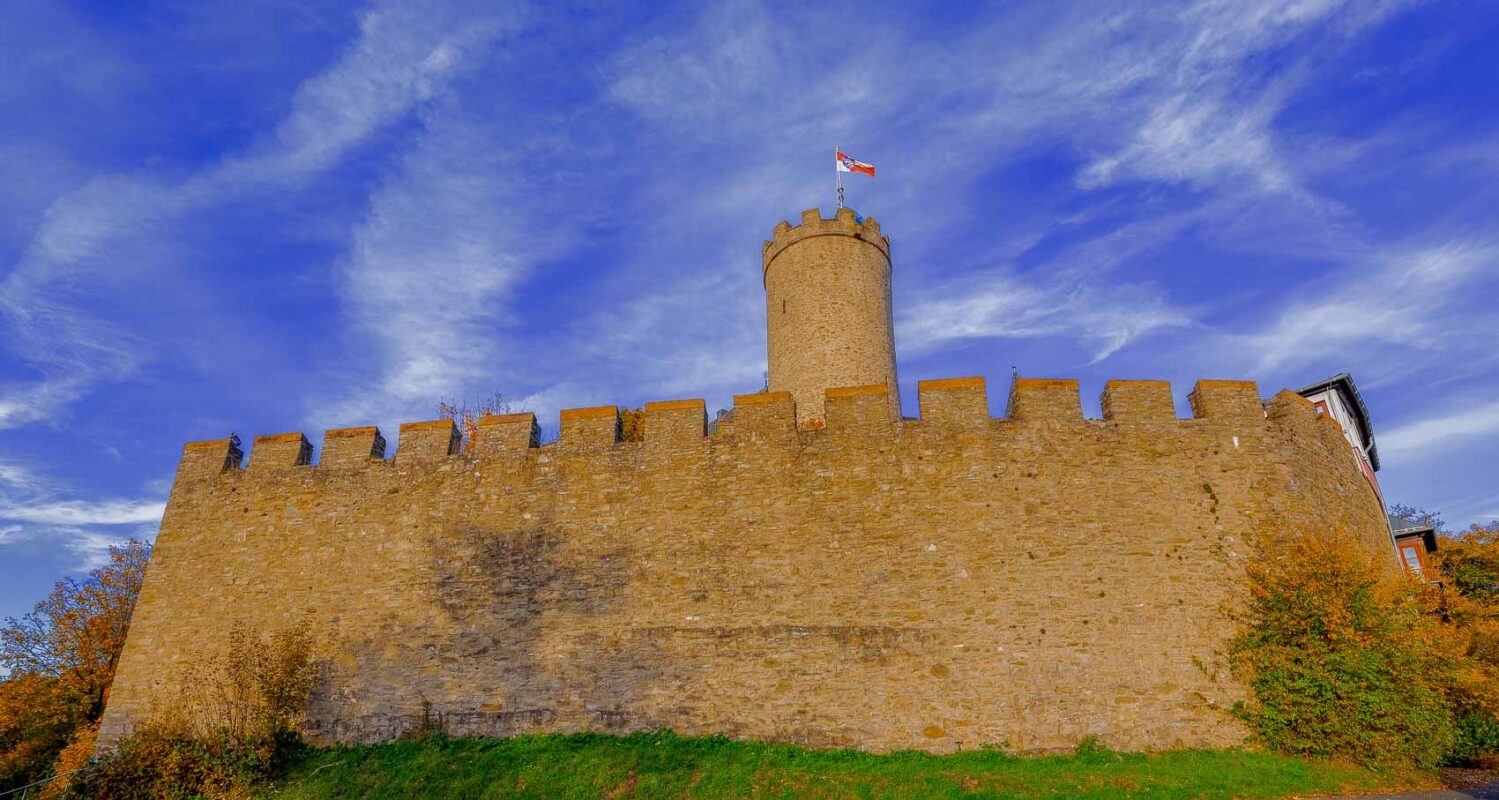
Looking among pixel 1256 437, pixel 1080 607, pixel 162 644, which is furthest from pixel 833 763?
pixel 162 644

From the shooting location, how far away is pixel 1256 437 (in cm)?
1323

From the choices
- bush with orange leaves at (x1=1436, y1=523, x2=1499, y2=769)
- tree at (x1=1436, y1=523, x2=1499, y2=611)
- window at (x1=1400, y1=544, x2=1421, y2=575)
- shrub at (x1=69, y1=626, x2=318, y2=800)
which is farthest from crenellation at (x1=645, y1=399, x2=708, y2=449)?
window at (x1=1400, y1=544, x2=1421, y2=575)

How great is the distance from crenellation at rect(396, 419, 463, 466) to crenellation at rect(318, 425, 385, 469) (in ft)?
1.90

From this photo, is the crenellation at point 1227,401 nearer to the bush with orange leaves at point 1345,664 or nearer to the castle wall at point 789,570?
the castle wall at point 789,570

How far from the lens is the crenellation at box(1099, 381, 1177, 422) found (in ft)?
43.9

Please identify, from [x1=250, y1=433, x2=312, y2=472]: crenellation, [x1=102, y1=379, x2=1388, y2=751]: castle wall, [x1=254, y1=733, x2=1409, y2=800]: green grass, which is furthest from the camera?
[x1=250, y1=433, x2=312, y2=472]: crenellation

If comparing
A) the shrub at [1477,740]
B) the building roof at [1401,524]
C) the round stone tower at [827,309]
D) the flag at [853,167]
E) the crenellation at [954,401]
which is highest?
the flag at [853,167]

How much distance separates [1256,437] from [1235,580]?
2.64 metres

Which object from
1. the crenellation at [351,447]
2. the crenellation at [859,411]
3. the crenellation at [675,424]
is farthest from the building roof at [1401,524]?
the crenellation at [351,447]

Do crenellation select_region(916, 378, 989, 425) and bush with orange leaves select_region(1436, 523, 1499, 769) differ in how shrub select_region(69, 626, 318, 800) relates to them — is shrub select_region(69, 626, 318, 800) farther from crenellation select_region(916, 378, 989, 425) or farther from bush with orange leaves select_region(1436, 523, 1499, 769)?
bush with orange leaves select_region(1436, 523, 1499, 769)

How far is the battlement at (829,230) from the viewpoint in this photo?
2052cm

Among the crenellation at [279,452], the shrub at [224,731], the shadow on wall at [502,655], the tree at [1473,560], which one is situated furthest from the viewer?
the tree at [1473,560]

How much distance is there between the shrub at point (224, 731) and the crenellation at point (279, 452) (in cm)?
331

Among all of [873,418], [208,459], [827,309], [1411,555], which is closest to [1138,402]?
[873,418]
